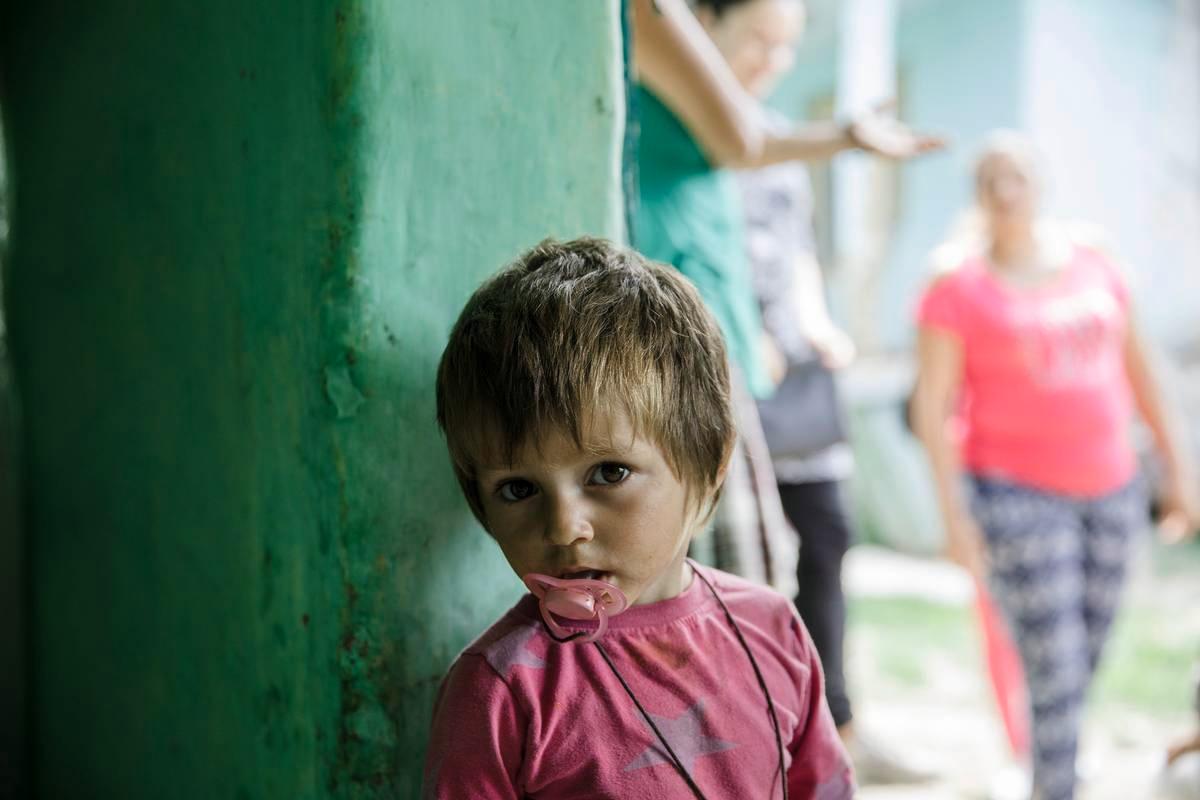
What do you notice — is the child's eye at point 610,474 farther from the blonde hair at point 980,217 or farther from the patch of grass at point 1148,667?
the patch of grass at point 1148,667

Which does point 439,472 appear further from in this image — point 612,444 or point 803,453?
point 803,453

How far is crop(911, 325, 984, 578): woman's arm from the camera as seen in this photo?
3.18 m

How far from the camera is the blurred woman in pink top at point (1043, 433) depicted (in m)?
2.95

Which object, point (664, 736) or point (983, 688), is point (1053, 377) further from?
Answer: point (664, 736)

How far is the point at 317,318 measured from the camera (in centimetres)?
120

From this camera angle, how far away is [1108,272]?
3.11m

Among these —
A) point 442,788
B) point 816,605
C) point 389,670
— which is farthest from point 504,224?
Result: point 816,605

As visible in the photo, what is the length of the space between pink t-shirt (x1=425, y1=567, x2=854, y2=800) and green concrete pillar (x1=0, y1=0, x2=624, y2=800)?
0.58ft

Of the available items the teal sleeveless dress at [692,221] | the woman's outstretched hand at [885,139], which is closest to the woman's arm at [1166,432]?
the woman's outstretched hand at [885,139]

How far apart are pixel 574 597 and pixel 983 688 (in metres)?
3.84

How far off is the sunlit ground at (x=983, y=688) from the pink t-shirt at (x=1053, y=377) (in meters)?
0.83

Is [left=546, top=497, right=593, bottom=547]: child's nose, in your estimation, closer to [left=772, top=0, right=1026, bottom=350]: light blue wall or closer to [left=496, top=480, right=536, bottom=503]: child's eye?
[left=496, top=480, right=536, bottom=503]: child's eye

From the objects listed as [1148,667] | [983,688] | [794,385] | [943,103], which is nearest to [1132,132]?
[943,103]

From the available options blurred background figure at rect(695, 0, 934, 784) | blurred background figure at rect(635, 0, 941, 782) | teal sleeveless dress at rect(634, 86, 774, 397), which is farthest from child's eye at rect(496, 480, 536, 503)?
blurred background figure at rect(695, 0, 934, 784)
